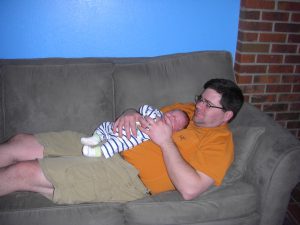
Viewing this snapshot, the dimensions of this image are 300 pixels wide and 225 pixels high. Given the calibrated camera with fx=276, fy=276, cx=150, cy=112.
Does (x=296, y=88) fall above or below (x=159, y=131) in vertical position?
above

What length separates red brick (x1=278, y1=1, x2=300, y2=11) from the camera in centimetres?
227

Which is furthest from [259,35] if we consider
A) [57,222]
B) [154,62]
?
[57,222]

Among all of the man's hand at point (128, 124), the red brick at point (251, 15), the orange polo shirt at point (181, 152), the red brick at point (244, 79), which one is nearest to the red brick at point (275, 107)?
the red brick at point (244, 79)

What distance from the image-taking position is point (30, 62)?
1.92m

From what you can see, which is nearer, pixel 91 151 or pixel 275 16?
pixel 91 151

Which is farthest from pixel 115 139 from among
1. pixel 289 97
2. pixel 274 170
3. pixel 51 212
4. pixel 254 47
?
pixel 289 97

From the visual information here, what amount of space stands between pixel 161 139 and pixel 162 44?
1.12 m

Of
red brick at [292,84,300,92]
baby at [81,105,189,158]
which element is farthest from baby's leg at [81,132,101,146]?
red brick at [292,84,300,92]

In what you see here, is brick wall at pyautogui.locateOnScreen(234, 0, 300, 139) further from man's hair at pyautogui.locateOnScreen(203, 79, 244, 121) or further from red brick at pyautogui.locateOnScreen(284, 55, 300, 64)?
man's hair at pyautogui.locateOnScreen(203, 79, 244, 121)

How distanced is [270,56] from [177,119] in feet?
4.15

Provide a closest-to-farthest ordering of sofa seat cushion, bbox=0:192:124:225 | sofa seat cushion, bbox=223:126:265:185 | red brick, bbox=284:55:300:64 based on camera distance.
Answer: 1. sofa seat cushion, bbox=0:192:124:225
2. sofa seat cushion, bbox=223:126:265:185
3. red brick, bbox=284:55:300:64

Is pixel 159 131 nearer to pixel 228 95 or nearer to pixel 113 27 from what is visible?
pixel 228 95

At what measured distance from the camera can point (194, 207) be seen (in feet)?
4.86

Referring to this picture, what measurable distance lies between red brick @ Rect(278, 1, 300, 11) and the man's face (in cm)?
115
